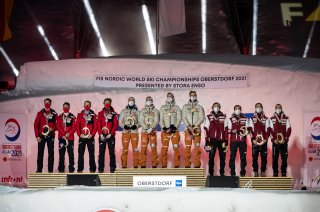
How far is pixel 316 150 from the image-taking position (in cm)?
1107

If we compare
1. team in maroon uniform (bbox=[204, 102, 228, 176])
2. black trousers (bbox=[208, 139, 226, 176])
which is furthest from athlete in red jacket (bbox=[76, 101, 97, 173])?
black trousers (bbox=[208, 139, 226, 176])

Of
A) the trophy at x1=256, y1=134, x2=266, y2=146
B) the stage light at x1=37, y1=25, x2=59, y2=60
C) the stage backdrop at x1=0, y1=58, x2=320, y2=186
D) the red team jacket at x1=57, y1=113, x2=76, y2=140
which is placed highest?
the stage light at x1=37, y1=25, x2=59, y2=60

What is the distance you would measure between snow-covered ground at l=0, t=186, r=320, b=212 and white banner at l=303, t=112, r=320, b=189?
9.11 metres

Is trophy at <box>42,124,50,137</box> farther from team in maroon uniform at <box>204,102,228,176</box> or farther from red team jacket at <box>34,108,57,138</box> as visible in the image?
team in maroon uniform at <box>204,102,228,176</box>

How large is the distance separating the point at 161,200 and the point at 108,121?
8253mm

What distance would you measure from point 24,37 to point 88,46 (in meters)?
2.00

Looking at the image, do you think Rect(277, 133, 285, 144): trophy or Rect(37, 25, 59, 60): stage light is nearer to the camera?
Rect(277, 133, 285, 144): trophy

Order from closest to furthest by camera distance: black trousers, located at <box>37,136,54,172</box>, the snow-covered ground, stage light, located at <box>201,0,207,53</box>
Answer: the snow-covered ground < black trousers, located at <box>37,136,54,172</box> < stage light, located at <box>201,0,207,53</box>

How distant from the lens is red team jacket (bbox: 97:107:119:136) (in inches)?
416

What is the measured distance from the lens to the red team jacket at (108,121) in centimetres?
1057

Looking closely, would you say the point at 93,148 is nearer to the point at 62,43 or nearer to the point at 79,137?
the point at 79,137

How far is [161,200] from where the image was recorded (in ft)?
7.86

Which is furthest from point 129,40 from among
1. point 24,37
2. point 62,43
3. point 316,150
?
point 316,150

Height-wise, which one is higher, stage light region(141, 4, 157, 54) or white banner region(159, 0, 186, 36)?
stage light region(141, 4, 157, 54)
